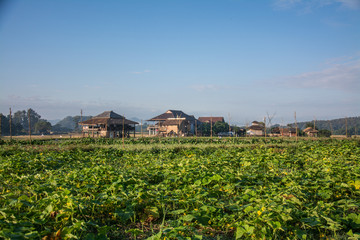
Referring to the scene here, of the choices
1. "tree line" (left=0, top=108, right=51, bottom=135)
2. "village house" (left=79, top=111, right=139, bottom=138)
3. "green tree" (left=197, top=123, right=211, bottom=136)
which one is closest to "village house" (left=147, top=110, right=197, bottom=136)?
"green tree" (left=197, top=123, right=211, bottom=136)

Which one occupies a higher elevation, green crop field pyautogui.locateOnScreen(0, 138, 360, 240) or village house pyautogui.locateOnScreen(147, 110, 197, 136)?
village house pyautogui.locateOnScreen(147, 110, 197, 136)

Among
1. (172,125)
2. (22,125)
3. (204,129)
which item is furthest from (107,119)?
(22,125)

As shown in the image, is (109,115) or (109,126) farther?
(109,115)

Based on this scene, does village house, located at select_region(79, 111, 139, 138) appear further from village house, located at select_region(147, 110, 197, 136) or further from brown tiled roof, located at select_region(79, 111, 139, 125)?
village house, located at select_region(147, 110, 197, 136)

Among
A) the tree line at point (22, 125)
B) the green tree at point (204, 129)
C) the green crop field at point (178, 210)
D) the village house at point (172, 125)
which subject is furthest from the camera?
the tree line at point (22, 125)

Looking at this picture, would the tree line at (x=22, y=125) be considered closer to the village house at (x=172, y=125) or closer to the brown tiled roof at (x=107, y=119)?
the brown tiled roof at (x=107, y=119)

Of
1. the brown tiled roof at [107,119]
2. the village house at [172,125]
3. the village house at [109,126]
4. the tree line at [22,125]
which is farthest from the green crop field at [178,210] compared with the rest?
the tree line at [22,125]

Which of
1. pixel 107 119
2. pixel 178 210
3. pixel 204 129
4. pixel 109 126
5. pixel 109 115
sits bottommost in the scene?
pixel 178 210

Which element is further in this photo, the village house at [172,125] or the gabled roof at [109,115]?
the village house at [172,125]

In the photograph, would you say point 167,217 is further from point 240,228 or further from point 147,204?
point 240,228

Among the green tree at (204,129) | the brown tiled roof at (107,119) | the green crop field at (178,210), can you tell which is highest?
the brown tiled roof at (107,119)

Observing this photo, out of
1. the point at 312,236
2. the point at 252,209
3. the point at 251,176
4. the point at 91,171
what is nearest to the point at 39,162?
the point at 91,171

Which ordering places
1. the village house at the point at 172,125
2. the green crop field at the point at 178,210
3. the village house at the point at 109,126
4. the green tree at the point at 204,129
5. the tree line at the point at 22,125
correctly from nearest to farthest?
the green crop field at the point at 178,210 < the village house at the point at 109,126 < the village house at the point at 172,125 < the green tree at the point at 204,129 < the tree line at the point at 22,125

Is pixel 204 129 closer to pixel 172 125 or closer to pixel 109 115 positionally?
Answer: pixel 172 125
